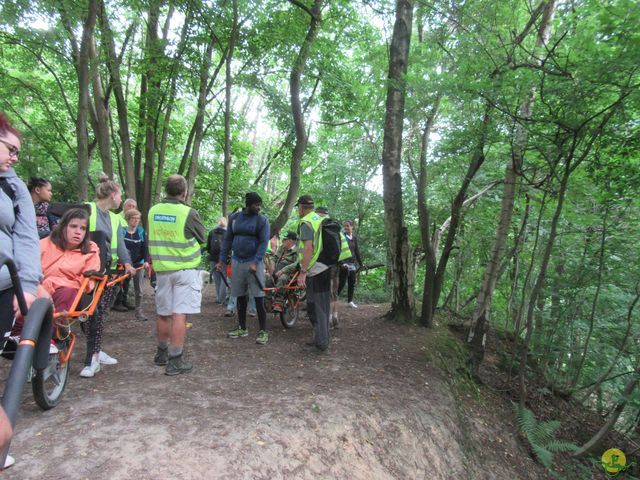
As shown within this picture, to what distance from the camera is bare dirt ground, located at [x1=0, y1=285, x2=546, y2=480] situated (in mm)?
2531

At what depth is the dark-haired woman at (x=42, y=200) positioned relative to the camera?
4.98m

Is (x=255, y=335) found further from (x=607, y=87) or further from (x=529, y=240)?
(x=529, y=240)

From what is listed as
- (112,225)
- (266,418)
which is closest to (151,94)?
(112,225)

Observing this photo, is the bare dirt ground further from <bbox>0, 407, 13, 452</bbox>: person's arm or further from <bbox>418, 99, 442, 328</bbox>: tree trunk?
<bbox>0, 407, 13, 452</bbox>: person's arm

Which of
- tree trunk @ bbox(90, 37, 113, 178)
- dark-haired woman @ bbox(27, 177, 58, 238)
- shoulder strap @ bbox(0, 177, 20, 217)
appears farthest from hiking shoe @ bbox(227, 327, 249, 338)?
tree trunk @ bbox(90, 37, 113, 178)

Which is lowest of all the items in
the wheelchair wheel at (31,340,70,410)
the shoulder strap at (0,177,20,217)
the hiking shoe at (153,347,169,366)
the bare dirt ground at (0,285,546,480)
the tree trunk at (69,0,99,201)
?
the bare dirt ground at (0,285,546,480)

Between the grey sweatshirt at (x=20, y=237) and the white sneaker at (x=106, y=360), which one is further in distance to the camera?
the white sneaker at (x=106, y=360)

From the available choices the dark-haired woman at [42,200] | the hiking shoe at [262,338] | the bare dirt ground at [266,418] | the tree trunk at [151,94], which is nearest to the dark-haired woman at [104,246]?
the bare dirt ground at [266,418]

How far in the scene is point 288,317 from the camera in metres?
6.55

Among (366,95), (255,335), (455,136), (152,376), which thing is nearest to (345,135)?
(366,95)

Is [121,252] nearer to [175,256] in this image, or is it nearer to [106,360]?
[175,256]

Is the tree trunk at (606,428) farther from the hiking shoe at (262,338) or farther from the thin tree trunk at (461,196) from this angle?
the hiking shoe at (262,338)

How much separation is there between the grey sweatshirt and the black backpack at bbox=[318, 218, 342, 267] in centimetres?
370

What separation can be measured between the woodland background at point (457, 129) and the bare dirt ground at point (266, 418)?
1.78 m
